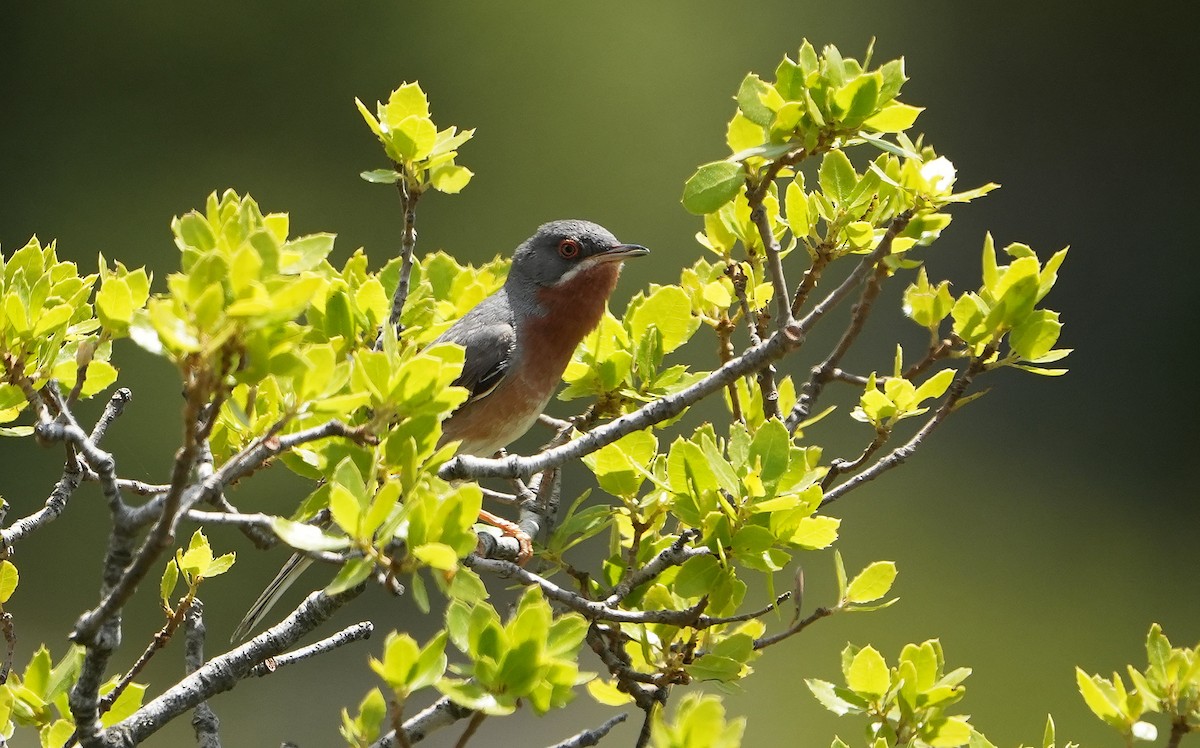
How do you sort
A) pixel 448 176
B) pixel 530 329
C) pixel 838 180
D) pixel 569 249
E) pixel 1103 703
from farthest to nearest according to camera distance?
pixel 569 249
pixel 530 329
pixel 838 180
pixel 448 176
pixel 1103 703

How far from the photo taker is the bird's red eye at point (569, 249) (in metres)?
4.30

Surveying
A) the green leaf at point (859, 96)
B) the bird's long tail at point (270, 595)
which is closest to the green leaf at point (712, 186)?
the green leaf at point (859, 96)

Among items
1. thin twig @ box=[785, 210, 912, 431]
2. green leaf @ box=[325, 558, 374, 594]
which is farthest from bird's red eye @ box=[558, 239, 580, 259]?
green leaf @ box=[325, 558, 374, 594]

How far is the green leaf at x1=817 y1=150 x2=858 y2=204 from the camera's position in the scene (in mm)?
2539

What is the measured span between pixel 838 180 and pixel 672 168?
7404 millimetres

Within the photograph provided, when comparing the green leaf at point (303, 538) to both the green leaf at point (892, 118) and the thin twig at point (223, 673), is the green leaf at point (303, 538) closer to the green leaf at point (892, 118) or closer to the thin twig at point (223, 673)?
the thin twig at point (223, 673)

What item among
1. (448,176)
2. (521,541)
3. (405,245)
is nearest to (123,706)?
(521,541)

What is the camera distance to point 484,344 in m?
4.10

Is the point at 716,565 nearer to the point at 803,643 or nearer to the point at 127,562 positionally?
the point at 127,562

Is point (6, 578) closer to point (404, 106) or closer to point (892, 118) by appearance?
point (404, 106)

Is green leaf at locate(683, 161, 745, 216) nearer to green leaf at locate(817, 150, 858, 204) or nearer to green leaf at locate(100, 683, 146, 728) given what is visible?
green leaf at locate(817, 150, 858, 204)

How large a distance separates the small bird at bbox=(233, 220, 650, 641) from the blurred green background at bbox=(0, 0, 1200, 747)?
14.5 ft

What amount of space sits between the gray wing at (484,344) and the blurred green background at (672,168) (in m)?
4.51

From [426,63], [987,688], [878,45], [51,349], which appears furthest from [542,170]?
[51,349]
